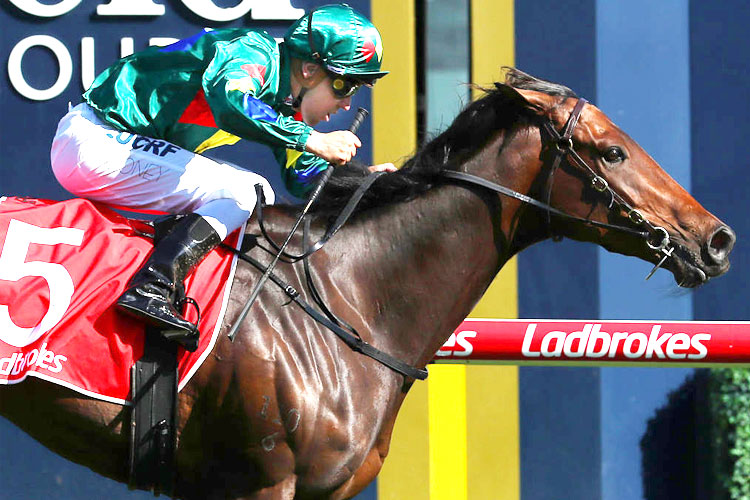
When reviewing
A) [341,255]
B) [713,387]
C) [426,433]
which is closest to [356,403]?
[341,255]

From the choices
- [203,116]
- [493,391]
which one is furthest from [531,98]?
[493,391]

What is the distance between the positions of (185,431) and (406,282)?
33.0 inches

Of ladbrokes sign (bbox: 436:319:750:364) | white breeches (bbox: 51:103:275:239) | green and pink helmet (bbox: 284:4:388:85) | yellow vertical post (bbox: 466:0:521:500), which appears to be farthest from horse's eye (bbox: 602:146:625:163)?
yellow vertical post (bbox: 466:0:521:500)

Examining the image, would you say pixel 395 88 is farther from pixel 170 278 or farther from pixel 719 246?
pixel 170 278

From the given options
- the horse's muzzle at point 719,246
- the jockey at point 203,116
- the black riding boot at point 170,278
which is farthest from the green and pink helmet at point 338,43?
the horse's muzzle at point 719,246

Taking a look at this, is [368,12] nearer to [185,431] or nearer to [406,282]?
[406,282]

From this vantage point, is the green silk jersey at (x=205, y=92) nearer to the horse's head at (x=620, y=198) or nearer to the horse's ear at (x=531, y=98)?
the horse's ear at (x=531, y=98)

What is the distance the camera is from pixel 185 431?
295cm

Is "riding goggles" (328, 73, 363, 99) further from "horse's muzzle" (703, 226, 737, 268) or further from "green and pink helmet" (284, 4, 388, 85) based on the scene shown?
"horse's muzzle" (703, 226, 737, 268)

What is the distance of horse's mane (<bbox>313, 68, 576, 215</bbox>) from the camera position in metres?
3.17

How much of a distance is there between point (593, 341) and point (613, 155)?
1.56 meters

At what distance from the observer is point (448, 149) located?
3.23 metres

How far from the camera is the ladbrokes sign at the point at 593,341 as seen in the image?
435 cm

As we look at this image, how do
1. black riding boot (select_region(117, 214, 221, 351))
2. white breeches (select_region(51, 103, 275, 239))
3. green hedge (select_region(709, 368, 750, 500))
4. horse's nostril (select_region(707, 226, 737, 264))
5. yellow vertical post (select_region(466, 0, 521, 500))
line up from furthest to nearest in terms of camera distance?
yellow vertical post (select_region(466, 0, 521, 500)) → green hedge (select_region(709, 368, 750, 500)) → white breeches (select_region(51, 103, 275, 239)) → horse's nostril (select_region(707, 226, 737, 264)) → black riding boot (select_region(117, 214, 221, 351))
